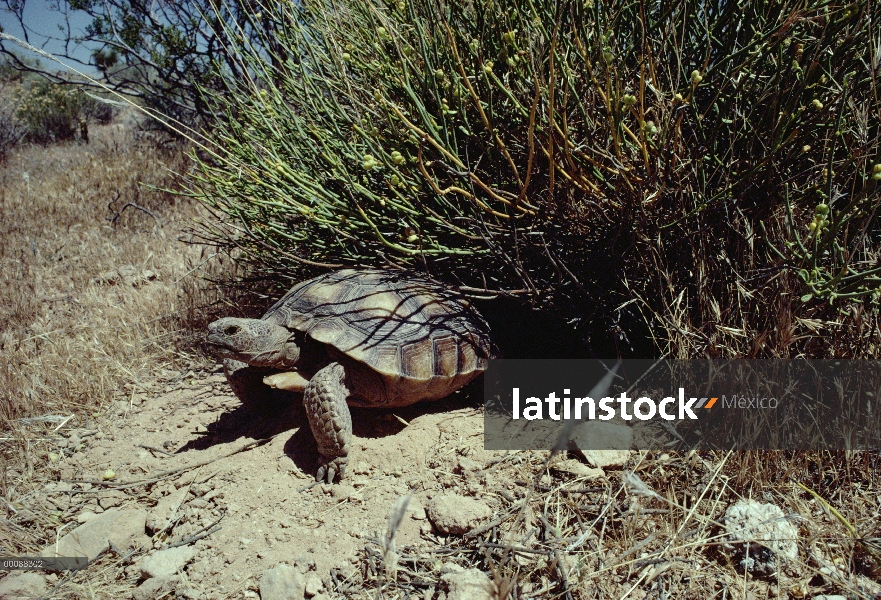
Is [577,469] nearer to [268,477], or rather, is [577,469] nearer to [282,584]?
[282,584]

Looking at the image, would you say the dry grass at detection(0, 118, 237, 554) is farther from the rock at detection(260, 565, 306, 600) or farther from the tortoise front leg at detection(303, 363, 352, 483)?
the tortoise front leg at detection(303, 363, 352, 483)

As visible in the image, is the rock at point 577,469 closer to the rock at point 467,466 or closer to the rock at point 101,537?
the rock at point 467,466

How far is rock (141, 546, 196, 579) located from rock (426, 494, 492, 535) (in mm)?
989

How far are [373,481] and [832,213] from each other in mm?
2211

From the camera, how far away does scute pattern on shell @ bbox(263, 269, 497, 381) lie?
281 cm

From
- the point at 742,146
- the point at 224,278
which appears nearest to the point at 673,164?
the point at 742,146

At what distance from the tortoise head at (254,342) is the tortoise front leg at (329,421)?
0.85 ft

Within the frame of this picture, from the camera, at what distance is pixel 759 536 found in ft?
6.72

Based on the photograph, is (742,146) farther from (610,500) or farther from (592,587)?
(592,587)

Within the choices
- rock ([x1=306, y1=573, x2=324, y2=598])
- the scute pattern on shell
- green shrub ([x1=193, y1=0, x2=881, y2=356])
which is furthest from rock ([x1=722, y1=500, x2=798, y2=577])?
rock ([x1=306, y1=573, x2=324, y2=598])

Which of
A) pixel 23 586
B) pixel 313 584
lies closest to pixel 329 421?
pixel 313 584

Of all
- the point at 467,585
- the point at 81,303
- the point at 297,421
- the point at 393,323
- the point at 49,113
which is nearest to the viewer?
the point at 467,585

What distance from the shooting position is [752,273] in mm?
2523

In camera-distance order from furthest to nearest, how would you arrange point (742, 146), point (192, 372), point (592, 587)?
point (192, 372), point (742, 146), point (592, 587)
